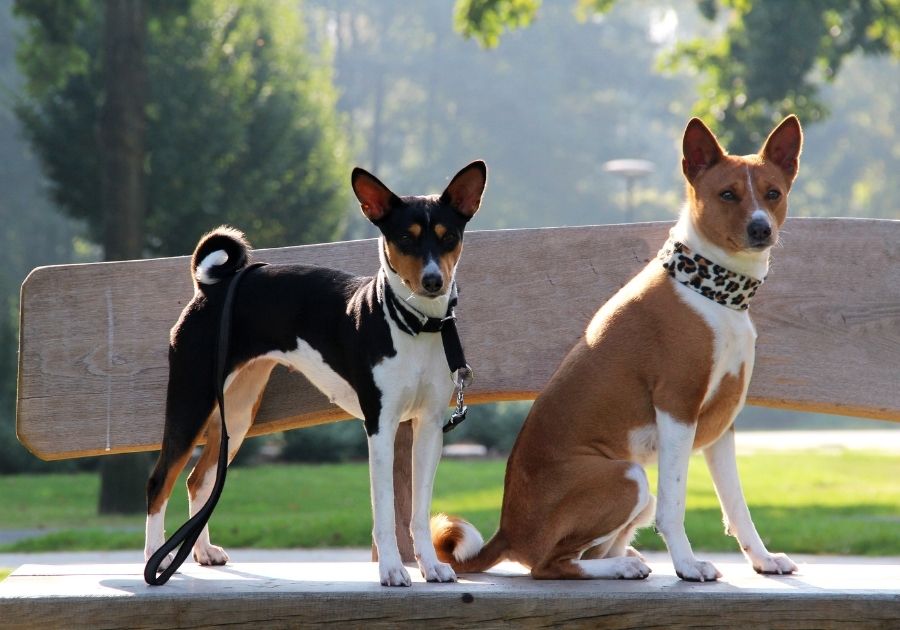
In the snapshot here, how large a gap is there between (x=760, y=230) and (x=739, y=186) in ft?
0.54

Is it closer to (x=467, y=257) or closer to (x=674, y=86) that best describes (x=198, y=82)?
(x=467, y=257)

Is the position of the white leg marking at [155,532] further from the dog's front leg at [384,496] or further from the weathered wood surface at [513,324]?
the dog's front leg at [384,496]

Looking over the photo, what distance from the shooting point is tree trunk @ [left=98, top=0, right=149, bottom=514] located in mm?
11828

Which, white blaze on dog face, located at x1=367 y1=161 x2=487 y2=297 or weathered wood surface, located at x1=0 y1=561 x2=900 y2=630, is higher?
white blaze on dog face, located at x1=367 y1=161 x2=487 y2=297

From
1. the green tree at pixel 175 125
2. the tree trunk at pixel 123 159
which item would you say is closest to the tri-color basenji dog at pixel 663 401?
the tree trunk at pixel 123 159

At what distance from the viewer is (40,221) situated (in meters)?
38.8

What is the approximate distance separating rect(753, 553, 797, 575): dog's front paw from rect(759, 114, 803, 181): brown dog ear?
1.13 m

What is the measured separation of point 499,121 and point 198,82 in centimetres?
4013

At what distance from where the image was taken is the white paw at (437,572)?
3299 mm

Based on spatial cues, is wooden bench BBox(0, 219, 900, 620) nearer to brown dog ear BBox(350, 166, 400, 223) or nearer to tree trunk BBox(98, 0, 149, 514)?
brown dog ear BBox(350, 166, 400, 223)

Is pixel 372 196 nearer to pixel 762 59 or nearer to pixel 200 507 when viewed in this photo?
pixel 200 507

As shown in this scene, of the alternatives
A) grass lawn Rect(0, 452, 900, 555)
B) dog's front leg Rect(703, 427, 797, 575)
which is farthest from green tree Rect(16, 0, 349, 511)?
dog's front leg Rect(703, 427, 797, 575)

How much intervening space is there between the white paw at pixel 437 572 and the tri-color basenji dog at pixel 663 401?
0.89 feet

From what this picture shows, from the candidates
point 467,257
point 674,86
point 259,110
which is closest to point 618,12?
point 674,86
